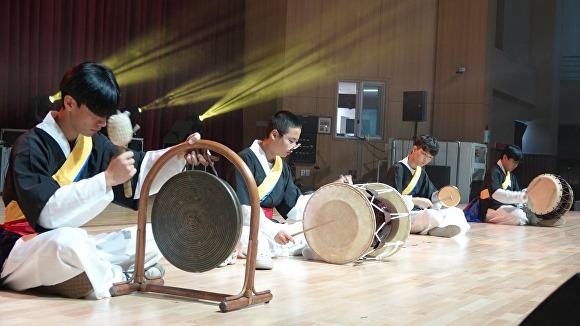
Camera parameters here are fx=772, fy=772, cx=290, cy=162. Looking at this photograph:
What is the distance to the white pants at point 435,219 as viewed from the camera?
6.54 meters

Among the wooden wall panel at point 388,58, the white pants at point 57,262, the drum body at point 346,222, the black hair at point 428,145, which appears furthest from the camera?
the wooden wall panel at point 388,58

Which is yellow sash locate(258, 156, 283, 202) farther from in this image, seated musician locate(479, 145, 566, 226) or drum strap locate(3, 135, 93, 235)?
seated musician locate(479, 145, 566, 226)

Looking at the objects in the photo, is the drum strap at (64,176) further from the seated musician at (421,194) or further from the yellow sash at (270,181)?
the seated musician at (421,194)

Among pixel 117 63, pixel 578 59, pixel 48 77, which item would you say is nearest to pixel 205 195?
pixel 48 77

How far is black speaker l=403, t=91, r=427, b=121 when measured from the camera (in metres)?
11.7

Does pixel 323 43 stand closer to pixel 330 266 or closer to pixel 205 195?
pixel 330 266

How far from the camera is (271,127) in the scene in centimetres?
439

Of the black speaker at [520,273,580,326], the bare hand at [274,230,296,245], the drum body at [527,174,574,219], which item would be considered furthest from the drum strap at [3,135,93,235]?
the drum body at [527,174,574,219]

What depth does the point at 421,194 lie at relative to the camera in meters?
6.72

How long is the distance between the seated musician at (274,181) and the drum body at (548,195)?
Answer: 151 inches

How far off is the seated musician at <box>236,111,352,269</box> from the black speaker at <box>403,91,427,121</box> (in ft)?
24.0

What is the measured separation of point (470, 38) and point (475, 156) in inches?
92.6

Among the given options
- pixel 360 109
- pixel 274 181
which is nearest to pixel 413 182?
pixel 274 181

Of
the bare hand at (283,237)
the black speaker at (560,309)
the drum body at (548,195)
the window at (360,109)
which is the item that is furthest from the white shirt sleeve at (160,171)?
the window at (360,109)
